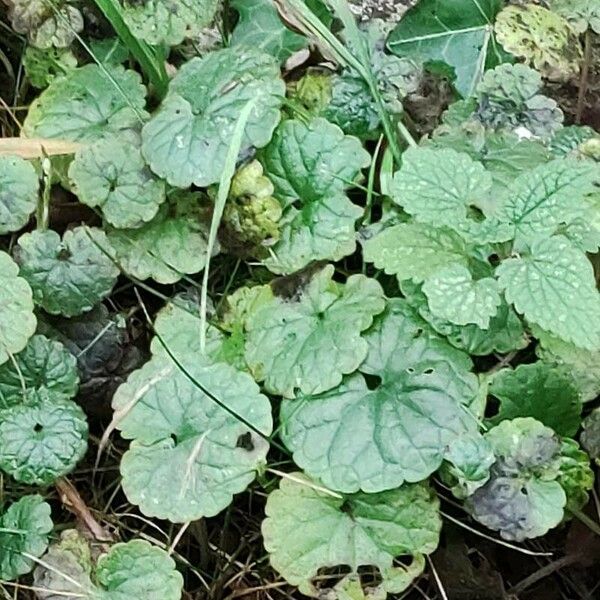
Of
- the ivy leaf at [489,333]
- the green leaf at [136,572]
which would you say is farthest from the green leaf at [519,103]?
the green leaf at [136,572]

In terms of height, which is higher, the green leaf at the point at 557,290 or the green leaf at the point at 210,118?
the green leaf at the point at 210,118

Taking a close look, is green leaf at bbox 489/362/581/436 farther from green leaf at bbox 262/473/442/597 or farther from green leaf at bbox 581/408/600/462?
green leaf at bbox 262/473/442/597

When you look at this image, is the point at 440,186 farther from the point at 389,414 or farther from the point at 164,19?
the point at 164,19

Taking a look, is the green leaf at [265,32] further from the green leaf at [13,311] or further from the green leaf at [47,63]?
the green leaf at [13,311]

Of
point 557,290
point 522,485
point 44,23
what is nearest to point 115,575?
point 522,485

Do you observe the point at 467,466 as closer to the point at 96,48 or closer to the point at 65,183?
the point at 65,183

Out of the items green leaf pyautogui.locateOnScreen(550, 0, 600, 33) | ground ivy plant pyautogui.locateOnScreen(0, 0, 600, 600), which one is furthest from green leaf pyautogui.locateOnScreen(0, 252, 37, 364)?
green leaf pyautogui.locateOnScreen(550, 0, 600, 33)
